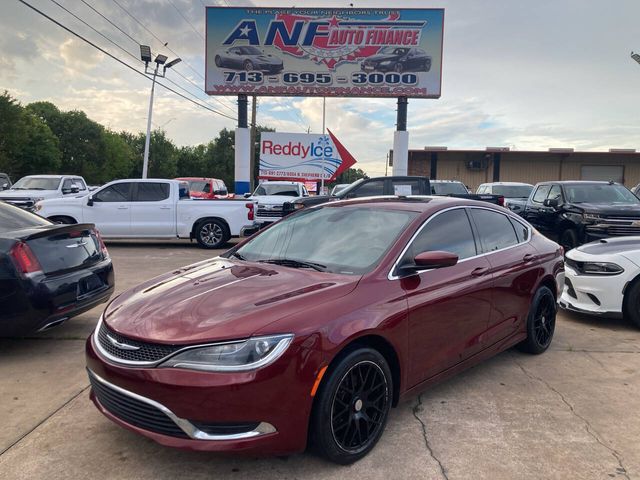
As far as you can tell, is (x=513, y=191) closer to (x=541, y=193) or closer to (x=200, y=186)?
(x=541, y=193)

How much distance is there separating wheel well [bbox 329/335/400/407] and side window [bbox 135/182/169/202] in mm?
10750

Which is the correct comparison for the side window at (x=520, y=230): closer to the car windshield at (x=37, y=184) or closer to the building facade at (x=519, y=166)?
the car windshield at (x=37, y=184)

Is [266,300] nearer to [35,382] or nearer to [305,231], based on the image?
[305,231]

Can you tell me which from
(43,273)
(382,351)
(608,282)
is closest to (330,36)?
(608,282)

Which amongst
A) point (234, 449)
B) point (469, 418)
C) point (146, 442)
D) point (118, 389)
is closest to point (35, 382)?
point (146, 442)

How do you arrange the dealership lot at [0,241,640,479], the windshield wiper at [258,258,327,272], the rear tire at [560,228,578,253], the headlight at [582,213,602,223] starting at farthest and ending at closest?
the rear tire at [560,228,578,253] → the headlight at [582,213,602,223] → the windshield wiper at [258,258,327,272] → the dealership lot at [0,241,640,479]

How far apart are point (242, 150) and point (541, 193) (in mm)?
11138

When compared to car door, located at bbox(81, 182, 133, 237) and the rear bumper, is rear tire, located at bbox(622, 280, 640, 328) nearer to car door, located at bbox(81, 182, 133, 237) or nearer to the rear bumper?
the rear bumper

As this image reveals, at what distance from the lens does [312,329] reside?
2.78 metres

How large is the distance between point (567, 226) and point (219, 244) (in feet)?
26.7

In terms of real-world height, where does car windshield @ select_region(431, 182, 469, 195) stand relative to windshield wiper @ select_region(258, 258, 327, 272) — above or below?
above

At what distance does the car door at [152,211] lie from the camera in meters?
12.8

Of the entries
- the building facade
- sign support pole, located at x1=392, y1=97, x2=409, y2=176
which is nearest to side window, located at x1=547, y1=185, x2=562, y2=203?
sign support pole, located at x1=392, y1=97, x2=409, y2=176

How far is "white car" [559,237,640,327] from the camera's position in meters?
5.78
